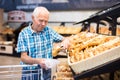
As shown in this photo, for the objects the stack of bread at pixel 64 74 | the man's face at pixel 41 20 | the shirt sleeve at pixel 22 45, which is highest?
the man's face at pixel 41 20

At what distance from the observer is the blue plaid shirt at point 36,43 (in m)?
2.24

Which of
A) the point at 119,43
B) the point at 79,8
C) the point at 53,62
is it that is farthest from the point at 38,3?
the point at 119,43

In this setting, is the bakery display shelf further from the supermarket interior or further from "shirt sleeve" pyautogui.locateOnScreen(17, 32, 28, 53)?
"shirt sleeve" pyautogui.locateOnScreen(17, 32, 28, 53)

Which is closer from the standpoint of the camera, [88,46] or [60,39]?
[88,46]

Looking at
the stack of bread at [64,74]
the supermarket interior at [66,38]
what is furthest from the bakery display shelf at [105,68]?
the stack of bread at [64,74]

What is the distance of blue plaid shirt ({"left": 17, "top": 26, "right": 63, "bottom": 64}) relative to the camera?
2.24m

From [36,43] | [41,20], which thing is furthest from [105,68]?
[36,43]

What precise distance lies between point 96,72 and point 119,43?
0.22m

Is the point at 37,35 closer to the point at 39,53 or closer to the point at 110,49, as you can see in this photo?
the point at 39,53

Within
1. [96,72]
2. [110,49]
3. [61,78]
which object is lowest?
[61,78]

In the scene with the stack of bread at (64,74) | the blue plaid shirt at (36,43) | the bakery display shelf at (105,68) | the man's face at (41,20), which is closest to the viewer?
the bakery display shelf at (105,68)

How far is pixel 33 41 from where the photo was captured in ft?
7.51

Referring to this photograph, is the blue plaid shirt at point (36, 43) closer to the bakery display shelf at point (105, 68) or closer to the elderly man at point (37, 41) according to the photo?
the elderly man at point (37, 41)

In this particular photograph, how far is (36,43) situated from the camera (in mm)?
2305
